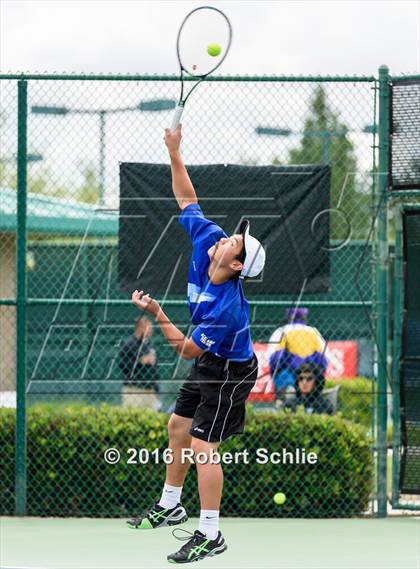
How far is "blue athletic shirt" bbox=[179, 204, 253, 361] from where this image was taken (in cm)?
630

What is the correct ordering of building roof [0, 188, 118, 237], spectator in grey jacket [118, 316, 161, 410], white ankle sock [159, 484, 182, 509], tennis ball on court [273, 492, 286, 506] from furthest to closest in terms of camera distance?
building roof [0, 188, 118, 237], spectator in grey jacket [118, 316, 161, 410], tennis ball on court [273, 492, 286, 506], white ankle sock [159, 484, 182, 509]

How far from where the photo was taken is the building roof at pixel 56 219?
40.1 feet

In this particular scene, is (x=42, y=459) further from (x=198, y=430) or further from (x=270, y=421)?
(x=198, y=430)

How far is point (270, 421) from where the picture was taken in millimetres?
8672

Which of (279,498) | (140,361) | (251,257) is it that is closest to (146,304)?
(251,257)

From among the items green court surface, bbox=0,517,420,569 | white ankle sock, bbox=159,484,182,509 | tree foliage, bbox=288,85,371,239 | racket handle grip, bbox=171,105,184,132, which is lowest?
green court surface, bbox=0,517,420,569

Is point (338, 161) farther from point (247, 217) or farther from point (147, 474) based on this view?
point (147, 474)

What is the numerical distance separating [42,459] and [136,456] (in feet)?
2.34

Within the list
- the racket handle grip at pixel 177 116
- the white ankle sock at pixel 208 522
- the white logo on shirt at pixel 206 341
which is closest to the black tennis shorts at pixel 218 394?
the white logo on shirt at pixel 206 341

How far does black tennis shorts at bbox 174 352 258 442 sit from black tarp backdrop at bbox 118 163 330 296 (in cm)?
197

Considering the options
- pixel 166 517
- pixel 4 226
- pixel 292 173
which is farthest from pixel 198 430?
pixel 4 226

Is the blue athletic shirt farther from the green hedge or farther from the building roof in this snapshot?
the building roof

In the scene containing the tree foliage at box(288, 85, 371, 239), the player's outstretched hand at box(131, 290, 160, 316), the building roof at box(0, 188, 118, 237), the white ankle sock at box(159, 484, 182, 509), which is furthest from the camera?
the building roof at box(0, 188, 118, 237)

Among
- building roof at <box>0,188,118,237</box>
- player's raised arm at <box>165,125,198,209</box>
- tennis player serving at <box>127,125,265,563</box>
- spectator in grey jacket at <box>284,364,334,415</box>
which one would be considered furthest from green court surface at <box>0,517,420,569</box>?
building roof at <box>0,188,118,237</box>
